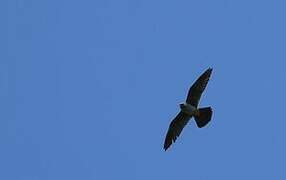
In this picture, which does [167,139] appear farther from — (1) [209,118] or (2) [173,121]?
(1) [209,118]

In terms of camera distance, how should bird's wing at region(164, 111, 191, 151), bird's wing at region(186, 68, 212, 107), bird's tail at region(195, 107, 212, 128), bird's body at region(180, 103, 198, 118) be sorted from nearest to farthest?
1. bird's tail at region(195, 107, 212, 128)
2. bird's wing at region(186, 68, 212, 107)
3. bird's body at region(180, 103, 198, 118)
4. bird's wing at region(164, 111, 191, 151)

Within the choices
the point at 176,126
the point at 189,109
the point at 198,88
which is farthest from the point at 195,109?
the point at 176,126

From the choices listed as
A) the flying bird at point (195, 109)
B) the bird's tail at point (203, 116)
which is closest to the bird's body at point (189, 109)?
the flying bird at point (195, 109)

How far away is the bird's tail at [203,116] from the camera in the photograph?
2316 cm

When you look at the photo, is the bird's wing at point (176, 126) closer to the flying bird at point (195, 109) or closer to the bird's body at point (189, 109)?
the flying bird at point (195, 109)

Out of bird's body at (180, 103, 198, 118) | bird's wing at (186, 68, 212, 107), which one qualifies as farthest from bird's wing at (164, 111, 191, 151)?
bird's wing at (186, 68, 212, 107)

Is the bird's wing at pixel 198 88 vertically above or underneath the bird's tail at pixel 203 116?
above

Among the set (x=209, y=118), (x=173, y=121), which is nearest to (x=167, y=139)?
(x=173, y=121)

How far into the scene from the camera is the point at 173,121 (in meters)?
24.5

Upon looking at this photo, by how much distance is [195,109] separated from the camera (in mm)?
23531

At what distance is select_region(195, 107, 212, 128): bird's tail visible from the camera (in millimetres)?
23156

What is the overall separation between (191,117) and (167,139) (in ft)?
3.98

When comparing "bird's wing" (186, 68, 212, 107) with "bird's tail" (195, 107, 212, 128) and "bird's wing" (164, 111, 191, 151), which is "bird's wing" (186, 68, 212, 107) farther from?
"bird's wing" (164, 111, 191, 151)

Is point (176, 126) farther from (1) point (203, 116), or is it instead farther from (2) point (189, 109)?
Result: (1) point (203, 116)
